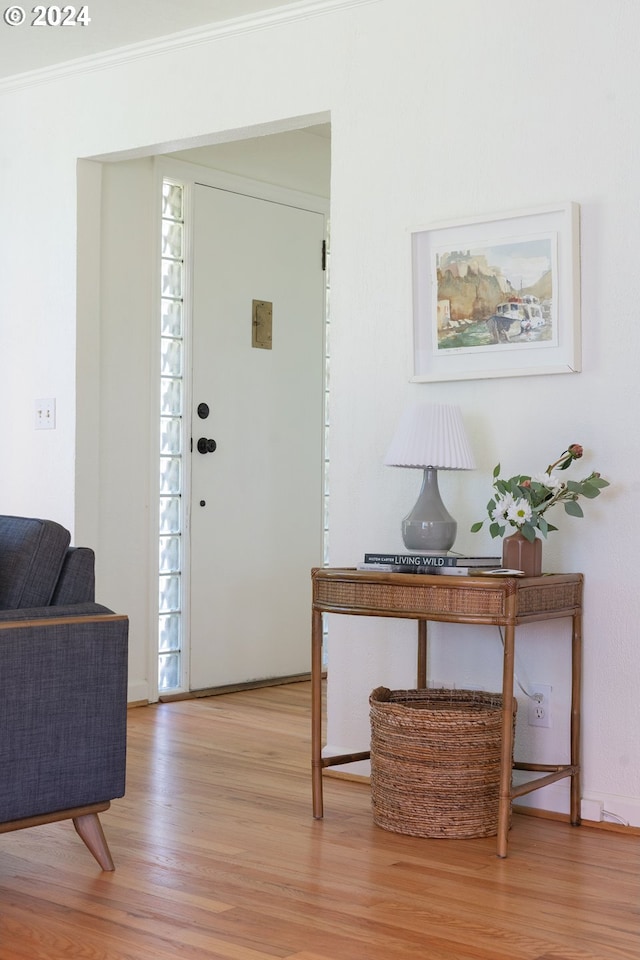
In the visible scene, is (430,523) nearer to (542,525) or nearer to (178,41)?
(542,525)

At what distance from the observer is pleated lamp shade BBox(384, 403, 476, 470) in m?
3.17

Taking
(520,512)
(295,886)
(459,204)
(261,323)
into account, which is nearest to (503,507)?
(520,512)

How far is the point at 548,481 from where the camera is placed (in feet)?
9.97

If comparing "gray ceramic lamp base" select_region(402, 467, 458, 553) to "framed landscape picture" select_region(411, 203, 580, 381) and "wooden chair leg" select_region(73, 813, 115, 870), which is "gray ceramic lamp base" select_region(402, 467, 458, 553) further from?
"wooden chair leg" select_region(73, 813, 115, 870)

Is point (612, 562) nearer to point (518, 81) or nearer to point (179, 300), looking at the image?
point (518, 81)

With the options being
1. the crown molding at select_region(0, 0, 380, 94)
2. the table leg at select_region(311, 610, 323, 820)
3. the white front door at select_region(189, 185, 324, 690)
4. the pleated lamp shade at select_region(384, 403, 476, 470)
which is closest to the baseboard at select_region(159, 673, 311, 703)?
the white front door at select_region(189, 185, 324, 690)

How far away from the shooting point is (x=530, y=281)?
329cm

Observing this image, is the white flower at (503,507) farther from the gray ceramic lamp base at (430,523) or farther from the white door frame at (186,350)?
the white door frame at (186,350)

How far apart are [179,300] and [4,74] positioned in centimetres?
115

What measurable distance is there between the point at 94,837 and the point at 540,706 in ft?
4.37

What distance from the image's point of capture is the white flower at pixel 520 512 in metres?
3.00

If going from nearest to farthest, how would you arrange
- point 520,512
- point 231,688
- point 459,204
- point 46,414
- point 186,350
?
point 520,512
point 459,204
point 46,414
point 186,350
point 231,688

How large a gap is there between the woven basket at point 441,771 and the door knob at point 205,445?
7.17ft

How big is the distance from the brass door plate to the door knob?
0.53m
